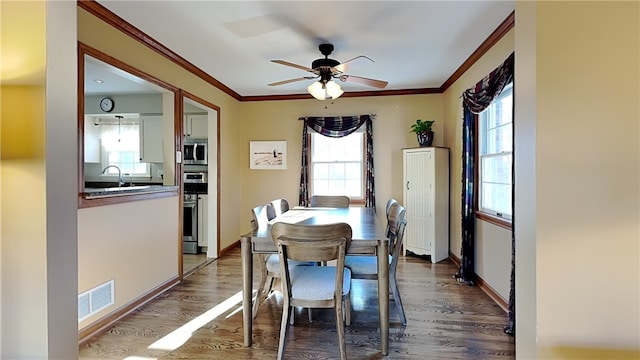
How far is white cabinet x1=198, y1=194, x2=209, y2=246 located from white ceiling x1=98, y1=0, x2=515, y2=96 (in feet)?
5.98

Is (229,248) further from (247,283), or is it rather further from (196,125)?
(247,283)

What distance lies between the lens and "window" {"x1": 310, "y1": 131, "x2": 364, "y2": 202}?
5266 mm

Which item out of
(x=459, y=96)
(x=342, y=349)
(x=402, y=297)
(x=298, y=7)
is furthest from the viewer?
(x=459, y=96)

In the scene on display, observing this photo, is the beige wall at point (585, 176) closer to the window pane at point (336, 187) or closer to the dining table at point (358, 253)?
the dining table at point (358, 253)

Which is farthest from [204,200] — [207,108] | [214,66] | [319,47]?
[319,47]

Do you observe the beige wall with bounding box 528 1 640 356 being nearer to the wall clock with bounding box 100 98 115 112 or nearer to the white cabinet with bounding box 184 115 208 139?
the white cabinet with bounding box 184 115 208 139

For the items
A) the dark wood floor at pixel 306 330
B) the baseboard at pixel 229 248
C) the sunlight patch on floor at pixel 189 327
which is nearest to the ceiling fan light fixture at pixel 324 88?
the dark wood floor at pixel 306 330

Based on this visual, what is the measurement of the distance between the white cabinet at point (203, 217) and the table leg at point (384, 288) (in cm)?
332

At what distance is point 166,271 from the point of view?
11.1ft

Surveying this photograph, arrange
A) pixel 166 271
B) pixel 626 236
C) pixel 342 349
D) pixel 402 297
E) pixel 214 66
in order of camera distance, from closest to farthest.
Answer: pixel 626 236, pixel 342 349, pixel 402 297, pixel 166 271, pixel 214 66

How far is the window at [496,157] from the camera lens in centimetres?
295

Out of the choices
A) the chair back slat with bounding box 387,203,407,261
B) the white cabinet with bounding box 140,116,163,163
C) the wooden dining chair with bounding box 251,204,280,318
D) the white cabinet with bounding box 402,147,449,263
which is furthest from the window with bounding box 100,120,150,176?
the chair back slat with bounding box 387,203,407,261

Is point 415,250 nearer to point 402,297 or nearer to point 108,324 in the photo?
point 402,297

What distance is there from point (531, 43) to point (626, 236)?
66 cm
